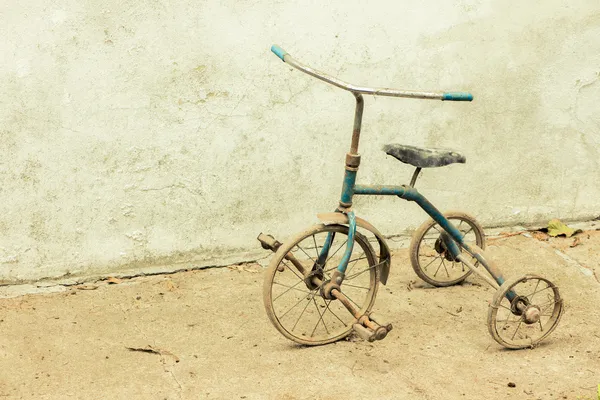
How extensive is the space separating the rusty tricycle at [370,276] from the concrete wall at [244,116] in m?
0.64

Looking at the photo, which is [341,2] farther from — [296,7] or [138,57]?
[138,57]

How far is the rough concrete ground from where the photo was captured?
3801 millimetres

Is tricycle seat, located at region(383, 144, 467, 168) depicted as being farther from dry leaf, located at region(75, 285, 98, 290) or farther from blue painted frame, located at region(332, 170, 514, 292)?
dry leaf, located at region(75, 285, 98, 290)

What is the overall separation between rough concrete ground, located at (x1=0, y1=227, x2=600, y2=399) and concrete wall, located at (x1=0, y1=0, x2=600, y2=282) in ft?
1.07

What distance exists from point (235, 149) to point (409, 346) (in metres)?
1.56

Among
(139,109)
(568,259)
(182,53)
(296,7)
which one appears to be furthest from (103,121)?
(568,259)

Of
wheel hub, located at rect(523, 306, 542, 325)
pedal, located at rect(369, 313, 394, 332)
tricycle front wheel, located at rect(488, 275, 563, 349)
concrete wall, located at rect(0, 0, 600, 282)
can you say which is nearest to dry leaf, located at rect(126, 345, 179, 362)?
concrete wall, located at rect(0, 0, 600, 282)

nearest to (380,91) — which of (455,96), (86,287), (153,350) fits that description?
Answer: (455,96)

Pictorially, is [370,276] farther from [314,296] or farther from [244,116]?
[244,116]

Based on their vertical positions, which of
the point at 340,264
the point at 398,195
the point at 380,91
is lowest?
the point at 340,264

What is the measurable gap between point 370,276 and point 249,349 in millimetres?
760

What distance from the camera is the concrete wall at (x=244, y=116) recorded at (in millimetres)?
4359

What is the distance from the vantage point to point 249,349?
13.5 feet

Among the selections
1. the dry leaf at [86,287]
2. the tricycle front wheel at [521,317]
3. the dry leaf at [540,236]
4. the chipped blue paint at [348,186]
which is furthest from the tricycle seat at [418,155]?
the dry leaf at [86,287]
